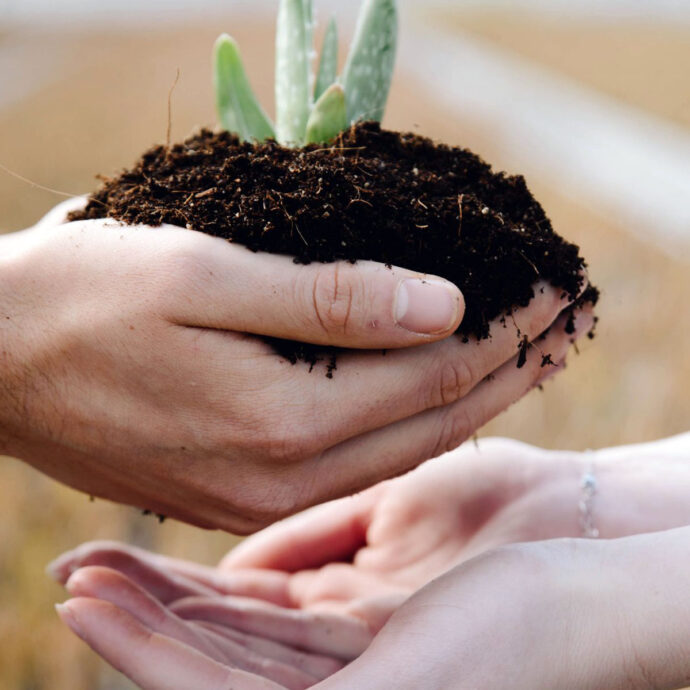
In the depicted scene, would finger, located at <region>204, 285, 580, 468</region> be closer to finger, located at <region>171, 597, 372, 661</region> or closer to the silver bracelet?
finger, located at <region>171, 597, 372, 661</region>

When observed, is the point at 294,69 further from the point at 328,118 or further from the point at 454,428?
the point at 454,428

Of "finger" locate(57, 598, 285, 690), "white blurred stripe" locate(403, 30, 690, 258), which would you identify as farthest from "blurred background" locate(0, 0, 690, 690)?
"finger" locate(57, 598, 285, 690)

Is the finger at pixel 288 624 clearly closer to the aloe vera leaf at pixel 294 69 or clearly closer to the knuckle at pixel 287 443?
the knuckle at pixel 287 443

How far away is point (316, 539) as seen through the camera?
1.59 metres

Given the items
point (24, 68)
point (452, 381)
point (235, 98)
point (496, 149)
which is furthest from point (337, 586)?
point (24, 68)

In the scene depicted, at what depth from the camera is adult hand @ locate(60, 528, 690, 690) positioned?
931 mm

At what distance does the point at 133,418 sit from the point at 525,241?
1.76ft

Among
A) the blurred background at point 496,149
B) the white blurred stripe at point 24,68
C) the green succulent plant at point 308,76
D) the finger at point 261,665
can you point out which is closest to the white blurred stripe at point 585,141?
the blurred background at point 496,149

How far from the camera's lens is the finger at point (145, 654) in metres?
1.02

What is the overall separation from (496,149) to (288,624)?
5.87m

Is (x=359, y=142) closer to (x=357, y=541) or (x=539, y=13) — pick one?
(x=357, y=541)

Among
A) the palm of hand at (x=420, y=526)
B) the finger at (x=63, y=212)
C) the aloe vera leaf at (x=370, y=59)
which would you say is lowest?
the palm of hand at (x=420, y=526)

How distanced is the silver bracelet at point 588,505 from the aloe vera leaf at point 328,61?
33.6 inches

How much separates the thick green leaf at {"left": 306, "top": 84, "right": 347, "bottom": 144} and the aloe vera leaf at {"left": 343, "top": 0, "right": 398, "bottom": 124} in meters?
0.05
